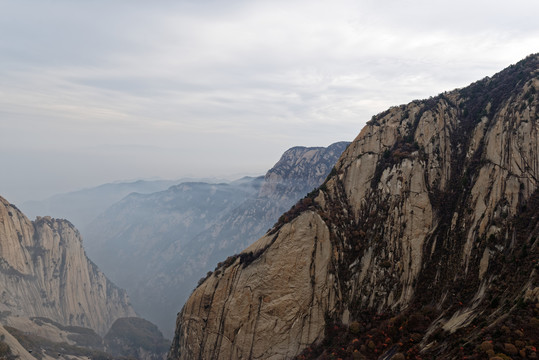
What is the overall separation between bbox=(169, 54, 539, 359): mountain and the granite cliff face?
8338 centimetres

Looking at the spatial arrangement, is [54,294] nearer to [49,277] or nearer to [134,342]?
[49,277]

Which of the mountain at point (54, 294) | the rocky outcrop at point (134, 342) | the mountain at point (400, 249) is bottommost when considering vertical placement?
the rocky outcrop at point (134, 342)

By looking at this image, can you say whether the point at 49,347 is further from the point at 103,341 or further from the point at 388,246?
the point at 388,246

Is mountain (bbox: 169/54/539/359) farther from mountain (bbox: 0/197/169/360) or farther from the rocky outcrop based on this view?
the rocky outcrop

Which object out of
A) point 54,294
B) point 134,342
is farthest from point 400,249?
point 54,294

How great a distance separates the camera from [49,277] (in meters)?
117

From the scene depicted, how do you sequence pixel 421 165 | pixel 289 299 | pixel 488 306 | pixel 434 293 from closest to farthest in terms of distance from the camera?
pixel 488 306
pixel 434 293
pixel 289 299
pixel 421 165

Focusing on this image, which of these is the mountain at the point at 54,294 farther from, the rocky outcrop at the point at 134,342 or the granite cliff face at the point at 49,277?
the rocky outcrop at the point at 134,342

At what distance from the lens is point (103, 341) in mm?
111688

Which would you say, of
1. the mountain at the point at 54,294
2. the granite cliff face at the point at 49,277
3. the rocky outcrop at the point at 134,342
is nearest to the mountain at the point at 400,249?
the mountain at the point at 54,294

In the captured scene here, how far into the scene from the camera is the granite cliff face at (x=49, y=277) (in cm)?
10069

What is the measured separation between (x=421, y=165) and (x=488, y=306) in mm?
23081

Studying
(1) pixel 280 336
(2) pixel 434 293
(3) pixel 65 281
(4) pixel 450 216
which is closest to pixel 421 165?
(4) pixel 450 216

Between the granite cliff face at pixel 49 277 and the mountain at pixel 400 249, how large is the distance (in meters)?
83.4
